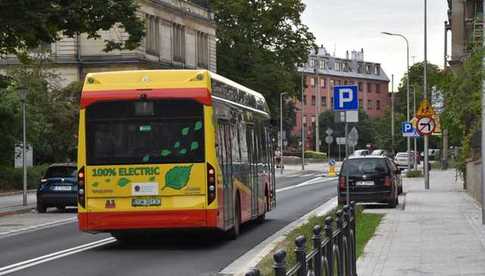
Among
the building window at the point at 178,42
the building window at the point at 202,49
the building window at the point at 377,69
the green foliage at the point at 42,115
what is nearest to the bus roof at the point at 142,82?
the green foliage at the point at 42,115

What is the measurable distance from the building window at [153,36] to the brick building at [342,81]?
8283 cm

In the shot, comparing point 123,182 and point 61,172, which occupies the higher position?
point 123,182

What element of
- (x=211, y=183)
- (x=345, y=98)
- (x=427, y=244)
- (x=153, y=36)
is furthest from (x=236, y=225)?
(x=153, y=36)

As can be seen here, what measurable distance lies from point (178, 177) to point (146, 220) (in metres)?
0.92

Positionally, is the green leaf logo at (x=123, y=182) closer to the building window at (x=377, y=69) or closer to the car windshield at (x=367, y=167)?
the car windshield at (x=367, y=167)

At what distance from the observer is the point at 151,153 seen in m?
18.7

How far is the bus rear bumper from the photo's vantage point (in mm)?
18297

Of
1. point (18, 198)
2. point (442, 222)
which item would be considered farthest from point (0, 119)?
point (442, 222)

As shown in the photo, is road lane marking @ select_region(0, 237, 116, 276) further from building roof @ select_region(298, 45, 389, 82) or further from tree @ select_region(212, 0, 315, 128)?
building roof @ select_region(298, 45, 389, 82)

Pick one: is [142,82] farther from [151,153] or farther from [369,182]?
[369,182]

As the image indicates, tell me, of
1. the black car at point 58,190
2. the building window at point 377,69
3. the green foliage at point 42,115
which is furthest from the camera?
the building window at point 377,69

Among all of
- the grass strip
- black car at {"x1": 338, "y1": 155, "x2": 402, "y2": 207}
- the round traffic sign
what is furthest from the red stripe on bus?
the round traffic sign

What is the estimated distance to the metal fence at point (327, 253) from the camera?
6.64 m

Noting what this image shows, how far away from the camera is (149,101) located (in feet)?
62.1
